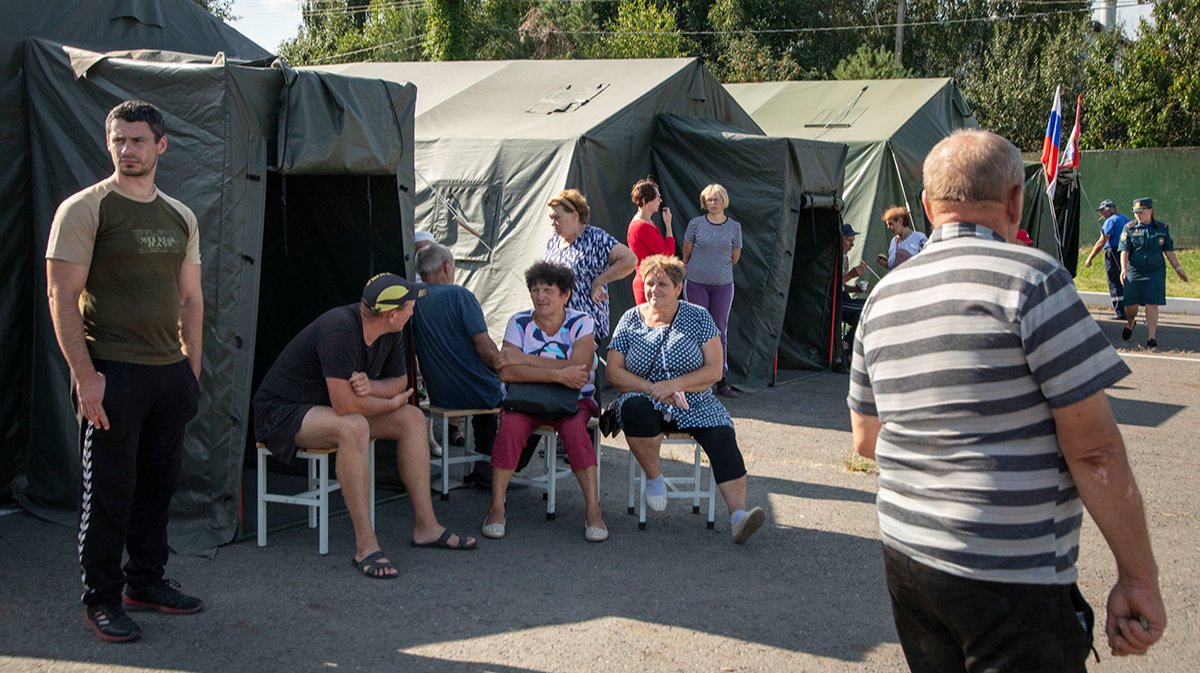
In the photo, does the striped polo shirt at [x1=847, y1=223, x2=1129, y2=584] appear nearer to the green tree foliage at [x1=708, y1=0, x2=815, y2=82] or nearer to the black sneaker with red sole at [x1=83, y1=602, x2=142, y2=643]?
the black sneaker with red sole at [x1=83, y1=602, x2=142, y2=643]

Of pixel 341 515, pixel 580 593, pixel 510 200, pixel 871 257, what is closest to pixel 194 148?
pixel 341 515

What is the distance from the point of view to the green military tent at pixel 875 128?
42.6 ft

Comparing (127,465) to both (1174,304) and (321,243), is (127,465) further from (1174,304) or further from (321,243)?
(1174,304)

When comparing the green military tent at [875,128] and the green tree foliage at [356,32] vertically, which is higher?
the green tree foliage at [356,32]

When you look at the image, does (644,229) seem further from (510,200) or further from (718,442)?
(718,442)

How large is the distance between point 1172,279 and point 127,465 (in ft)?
68.5

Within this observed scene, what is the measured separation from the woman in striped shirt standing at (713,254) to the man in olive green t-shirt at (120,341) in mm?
5353

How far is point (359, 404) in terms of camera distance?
195 inches

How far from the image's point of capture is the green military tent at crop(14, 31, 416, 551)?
16.3 feet

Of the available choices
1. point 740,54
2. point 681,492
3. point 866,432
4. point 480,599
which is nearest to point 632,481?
point 681,492

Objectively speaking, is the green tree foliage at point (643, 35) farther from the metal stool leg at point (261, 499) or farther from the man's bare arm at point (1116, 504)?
the man's bare arm at point (1116, 504)

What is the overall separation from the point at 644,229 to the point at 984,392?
20.3 ft

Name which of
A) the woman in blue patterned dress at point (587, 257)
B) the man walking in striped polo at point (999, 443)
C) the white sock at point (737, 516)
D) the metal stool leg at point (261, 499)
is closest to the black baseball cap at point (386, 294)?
the metal stool leg at point (261, 499)

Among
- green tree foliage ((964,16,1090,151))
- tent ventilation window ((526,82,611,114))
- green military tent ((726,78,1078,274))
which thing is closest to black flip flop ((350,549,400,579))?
tent ventilation window ((526,82,611,114))
